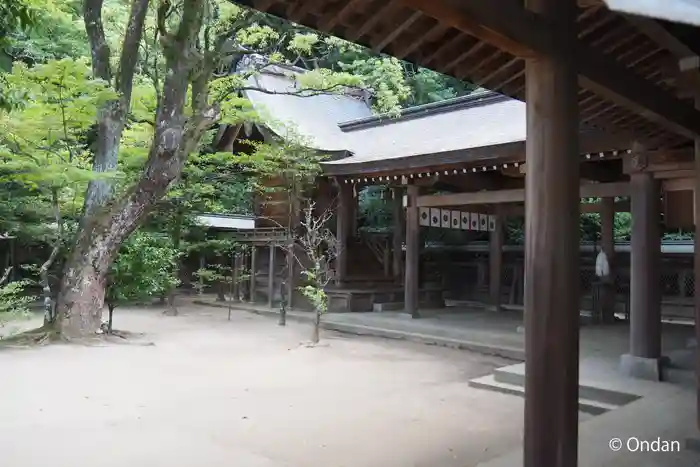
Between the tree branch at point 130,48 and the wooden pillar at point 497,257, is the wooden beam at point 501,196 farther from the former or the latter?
the tree branch at point 130,48

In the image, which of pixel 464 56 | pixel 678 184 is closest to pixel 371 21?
pixel 464 56

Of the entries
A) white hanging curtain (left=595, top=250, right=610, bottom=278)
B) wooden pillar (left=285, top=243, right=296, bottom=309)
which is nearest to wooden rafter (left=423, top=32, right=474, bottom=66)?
white hanging curtain (left=595, top=250, right=610, bottom=278)

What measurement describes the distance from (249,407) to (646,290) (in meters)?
4.24

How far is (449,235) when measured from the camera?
49.3 feet

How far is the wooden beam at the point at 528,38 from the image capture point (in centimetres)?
212

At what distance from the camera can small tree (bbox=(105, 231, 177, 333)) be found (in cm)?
944

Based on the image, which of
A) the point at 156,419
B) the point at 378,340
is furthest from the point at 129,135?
the point at 156,419

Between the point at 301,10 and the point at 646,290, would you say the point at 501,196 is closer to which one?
the point at 646,290

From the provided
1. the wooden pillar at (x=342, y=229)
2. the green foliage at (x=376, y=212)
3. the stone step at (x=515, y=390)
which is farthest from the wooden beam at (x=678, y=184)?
the green foliage at (x=376, y=212)

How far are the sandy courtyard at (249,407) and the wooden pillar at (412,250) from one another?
219 centimetres

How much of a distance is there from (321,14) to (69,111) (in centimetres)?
684

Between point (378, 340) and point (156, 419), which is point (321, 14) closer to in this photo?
point (156, 419)

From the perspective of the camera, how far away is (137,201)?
28.5ft

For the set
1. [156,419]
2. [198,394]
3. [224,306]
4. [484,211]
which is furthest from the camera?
[224,306]
